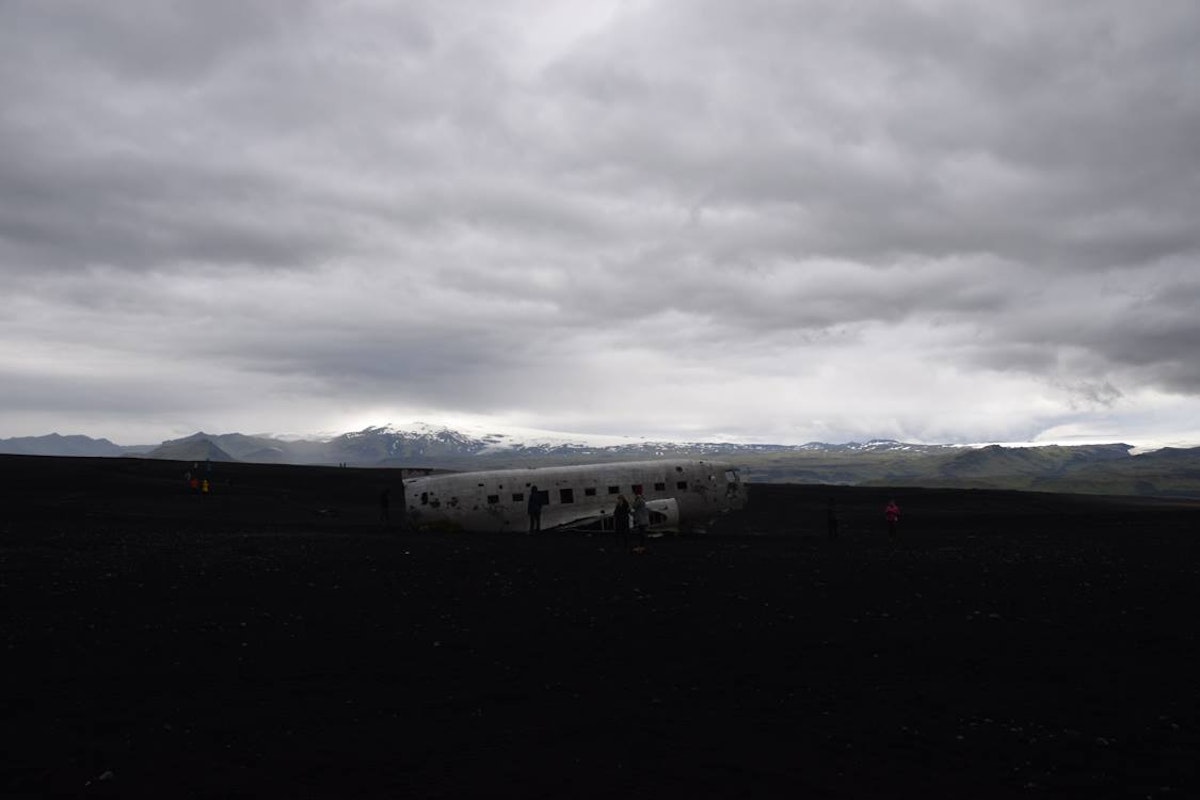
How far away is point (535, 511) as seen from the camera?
39.2m

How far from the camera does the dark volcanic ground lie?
10.9 meters

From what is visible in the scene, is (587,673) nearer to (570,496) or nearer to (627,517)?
(627,517)

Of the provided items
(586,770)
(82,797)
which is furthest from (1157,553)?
(82,797)

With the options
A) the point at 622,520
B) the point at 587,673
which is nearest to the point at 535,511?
the point at 622,520

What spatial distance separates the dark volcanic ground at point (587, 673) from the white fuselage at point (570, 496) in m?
7.24

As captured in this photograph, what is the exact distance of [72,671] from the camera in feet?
48.6

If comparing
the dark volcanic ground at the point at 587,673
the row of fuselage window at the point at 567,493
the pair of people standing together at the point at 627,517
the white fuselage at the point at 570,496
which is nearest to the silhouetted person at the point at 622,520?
the pair of people standing together at the point at 627,517

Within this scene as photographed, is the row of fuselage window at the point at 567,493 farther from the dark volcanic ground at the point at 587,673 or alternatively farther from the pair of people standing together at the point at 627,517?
the dark volcanic ground at the point at 587,673

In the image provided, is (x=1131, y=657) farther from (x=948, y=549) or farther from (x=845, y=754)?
(x=948, y=549)

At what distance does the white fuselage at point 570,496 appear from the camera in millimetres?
40375

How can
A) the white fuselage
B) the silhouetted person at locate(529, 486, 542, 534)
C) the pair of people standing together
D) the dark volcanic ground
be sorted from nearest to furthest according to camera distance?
the dark volcanic ground → the pair of people standing together → the silhouetted person at locate(529, 486, 542, 534) → the white fuselage

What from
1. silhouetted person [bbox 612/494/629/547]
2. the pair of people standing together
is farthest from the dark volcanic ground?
silhouetted person [bbox 612/494/629/547]

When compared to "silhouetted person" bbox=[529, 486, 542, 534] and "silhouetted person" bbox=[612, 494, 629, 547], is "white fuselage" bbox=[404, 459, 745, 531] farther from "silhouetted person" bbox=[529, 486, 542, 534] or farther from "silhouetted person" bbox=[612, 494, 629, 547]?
"silhouetted person" bbox=[612, 494, 629, 547]

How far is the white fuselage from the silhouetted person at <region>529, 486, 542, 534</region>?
0.64 m
